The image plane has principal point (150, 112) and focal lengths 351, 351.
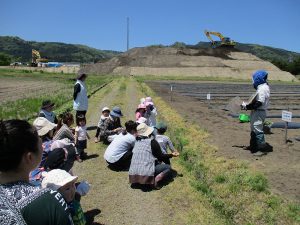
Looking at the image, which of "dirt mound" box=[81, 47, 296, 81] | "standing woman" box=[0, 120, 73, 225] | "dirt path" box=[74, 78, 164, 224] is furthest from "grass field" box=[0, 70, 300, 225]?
"dirt mound" box=[81, 47, 296, 81]

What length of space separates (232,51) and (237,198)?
10151cm

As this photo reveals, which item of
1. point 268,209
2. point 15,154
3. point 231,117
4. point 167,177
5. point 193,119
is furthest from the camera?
point 231,117

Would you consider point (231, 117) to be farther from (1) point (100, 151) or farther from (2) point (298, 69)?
(2) point (298, 69)

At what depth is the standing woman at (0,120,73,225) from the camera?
79.0 inches

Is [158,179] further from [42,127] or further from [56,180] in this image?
[56,180]

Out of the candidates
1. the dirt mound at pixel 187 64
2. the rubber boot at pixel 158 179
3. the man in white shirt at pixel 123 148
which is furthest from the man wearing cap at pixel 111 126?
the dirt mound at pixel 187 64

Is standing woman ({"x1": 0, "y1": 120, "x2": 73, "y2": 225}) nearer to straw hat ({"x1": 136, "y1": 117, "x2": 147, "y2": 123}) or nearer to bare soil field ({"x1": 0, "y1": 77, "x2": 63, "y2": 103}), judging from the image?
straw hat ({"x1": 136, "y1": 117, "x2": 147, "y2": 123})

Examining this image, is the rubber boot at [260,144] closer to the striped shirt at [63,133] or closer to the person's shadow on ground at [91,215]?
the striped shirt at [63,133]

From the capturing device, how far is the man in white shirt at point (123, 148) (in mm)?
7023

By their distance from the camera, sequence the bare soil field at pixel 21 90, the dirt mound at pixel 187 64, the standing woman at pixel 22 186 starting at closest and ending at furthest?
the standing woman at pixel 22 186 → the bare soil field at pixel 21 90 → the dirt mound at pixel 187 64

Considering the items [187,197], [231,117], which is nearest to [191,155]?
[187,197]

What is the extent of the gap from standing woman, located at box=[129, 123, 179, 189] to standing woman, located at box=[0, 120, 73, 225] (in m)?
4.13

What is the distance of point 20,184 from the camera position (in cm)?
212

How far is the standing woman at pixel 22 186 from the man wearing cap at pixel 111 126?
700 centimetres
